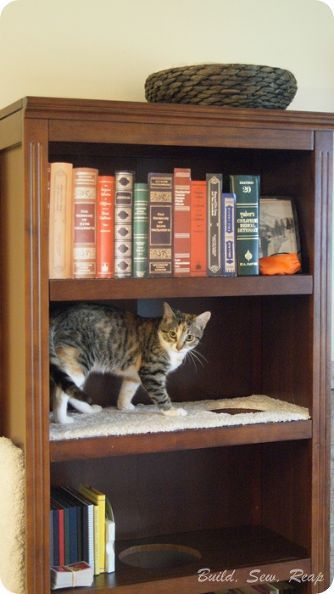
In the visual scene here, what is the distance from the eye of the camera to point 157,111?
188cm

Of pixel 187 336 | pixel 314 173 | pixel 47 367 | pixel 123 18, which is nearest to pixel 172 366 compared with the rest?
pixel 187 336

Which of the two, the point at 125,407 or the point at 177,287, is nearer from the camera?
the point at 177,287

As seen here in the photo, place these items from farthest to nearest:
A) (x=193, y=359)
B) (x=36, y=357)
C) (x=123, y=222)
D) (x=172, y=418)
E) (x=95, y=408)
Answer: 1. (x=193, y=359)
2. (x=95, y=408)
3. (x=172, y=418)
4. (x=123, y=222)
5. (x=36, y=357)

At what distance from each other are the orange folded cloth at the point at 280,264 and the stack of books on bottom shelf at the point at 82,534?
65 cm

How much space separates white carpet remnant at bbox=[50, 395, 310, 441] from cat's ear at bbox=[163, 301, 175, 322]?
23 centimetres

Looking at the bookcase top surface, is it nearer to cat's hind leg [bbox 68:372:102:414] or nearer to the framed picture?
the framed picture

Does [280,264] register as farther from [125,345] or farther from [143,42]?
[143,42]

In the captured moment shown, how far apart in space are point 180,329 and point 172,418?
22cm

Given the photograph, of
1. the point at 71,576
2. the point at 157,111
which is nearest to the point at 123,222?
the point at 157,111

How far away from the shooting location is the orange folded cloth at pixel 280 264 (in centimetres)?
208

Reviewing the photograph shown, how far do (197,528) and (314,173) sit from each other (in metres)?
0.99

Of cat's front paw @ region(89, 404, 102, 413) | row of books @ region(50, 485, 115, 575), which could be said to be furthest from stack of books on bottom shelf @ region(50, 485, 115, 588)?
cat's front paw @ region(89, 404, 102, 413)

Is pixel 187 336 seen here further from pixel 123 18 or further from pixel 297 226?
pixel 123 18

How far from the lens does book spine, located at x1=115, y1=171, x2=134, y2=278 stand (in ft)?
6.31
